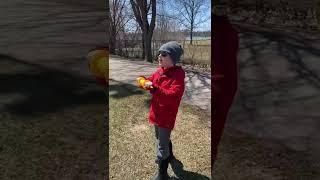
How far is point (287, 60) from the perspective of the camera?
304 centimetres

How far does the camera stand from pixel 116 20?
4734 millimetres

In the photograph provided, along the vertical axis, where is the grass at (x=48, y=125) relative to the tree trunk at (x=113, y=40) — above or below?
below

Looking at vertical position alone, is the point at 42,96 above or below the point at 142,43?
below

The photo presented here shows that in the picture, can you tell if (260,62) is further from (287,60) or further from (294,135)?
(294,135)

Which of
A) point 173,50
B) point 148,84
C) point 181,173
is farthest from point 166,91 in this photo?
point 181,173

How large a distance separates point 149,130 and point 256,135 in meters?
1.13

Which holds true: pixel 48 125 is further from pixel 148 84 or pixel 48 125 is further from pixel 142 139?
pixel 142 139

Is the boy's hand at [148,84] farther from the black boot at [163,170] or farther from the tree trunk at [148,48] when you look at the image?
the tree trunk at [148,48]

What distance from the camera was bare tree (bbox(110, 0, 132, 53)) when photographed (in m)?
4.64

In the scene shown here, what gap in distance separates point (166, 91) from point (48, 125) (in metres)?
0.81

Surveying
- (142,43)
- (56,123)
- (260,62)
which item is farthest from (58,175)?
(142,43)

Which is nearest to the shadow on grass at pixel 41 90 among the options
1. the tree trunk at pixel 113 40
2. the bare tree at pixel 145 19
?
the bare tree at pixel 145 19

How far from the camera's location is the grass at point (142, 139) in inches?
128

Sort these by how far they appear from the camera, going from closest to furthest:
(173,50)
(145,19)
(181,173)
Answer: (173,50)
(181,173)
(145,19)
